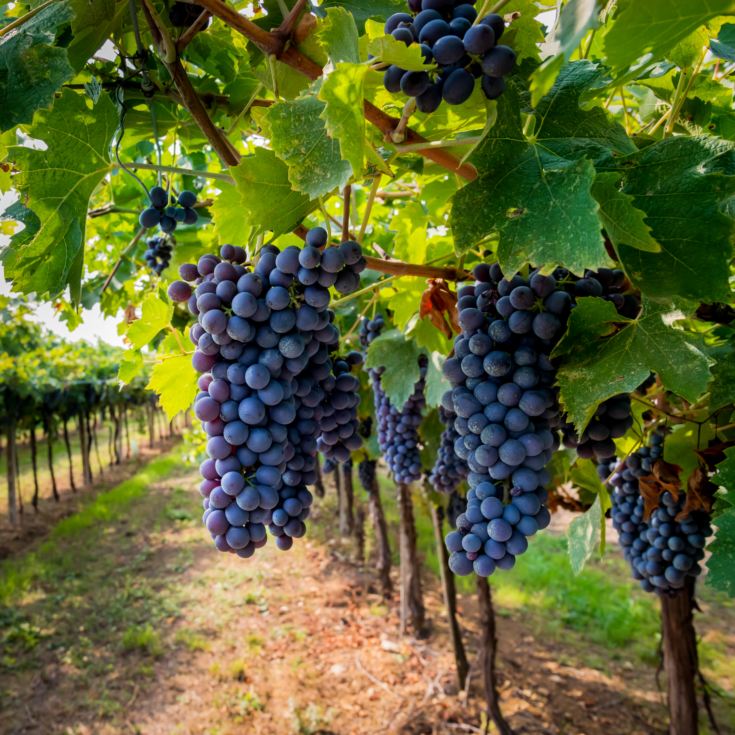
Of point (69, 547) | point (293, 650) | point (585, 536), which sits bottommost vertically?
point (293, 650)

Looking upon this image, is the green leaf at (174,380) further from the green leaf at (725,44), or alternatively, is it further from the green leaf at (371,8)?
the green leaf at (725,44)

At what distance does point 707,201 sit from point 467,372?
0.49m

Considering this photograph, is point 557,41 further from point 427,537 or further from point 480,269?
point 427,537

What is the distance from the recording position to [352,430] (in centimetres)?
138

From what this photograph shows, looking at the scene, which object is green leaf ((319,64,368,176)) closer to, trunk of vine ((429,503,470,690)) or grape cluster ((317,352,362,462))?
grape cluster ((317,352,362,462))

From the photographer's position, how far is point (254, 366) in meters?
1.04

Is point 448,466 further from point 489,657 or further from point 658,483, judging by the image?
point 489,657

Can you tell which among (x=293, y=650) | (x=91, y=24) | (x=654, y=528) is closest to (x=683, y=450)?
(x=654, y=528)

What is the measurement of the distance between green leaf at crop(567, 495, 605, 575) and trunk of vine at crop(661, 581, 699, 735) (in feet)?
5.03

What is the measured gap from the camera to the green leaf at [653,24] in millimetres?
841

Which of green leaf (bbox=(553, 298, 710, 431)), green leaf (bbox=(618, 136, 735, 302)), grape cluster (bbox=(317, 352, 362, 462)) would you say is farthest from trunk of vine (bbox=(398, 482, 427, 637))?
green leaf (bbox=(618, 136, 735, 302))

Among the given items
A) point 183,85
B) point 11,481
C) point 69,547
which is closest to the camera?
point 183,85

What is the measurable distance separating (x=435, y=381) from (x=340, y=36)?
123cm

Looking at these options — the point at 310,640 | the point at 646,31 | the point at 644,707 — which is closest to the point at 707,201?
the point at 646,31
